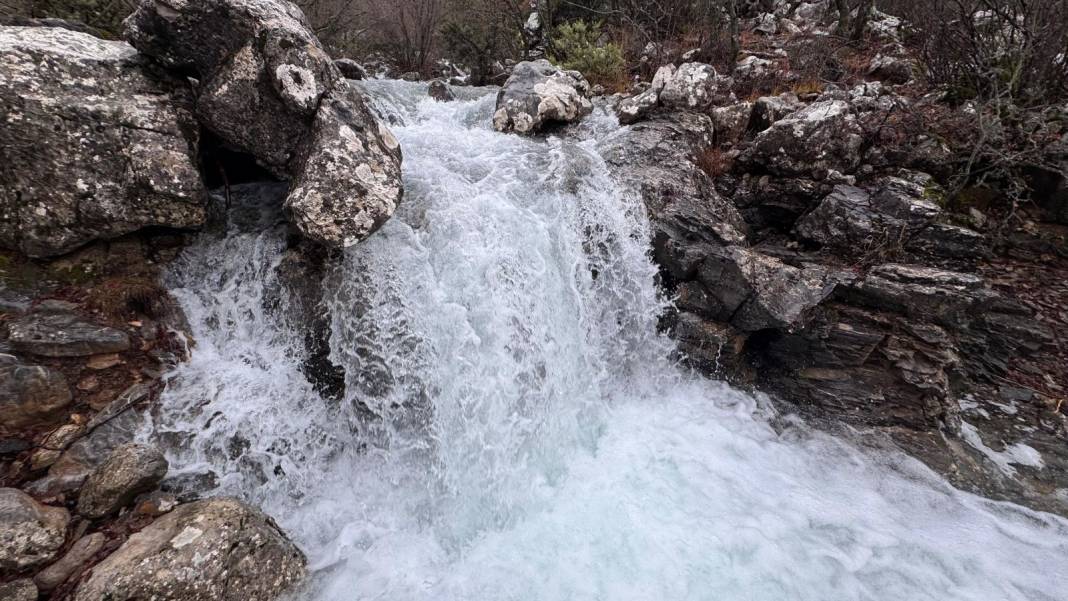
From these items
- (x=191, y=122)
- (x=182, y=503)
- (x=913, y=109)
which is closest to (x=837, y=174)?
(x=913, y=109)

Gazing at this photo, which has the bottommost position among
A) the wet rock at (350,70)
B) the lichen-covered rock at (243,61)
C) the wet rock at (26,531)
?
the wet rock at (26,531)

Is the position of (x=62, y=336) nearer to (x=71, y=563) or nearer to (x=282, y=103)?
(x=71, y=563)

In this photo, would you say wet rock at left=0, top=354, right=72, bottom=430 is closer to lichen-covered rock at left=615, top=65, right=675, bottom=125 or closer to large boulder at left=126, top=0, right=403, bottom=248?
large boulder at left=126, top=0, right=403, bottom=248

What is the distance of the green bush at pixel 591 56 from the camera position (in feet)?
31.5

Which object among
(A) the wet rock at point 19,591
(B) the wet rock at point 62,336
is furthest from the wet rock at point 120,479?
(B) the wet rock at point 62,336

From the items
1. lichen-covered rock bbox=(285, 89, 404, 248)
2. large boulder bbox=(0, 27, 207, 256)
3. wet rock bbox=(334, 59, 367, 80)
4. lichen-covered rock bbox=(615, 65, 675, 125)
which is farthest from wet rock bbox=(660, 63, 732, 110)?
large boulder bbox=(0, 27, 207, 256)

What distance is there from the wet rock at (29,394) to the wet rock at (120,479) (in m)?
0.53

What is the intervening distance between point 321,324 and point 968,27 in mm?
9036

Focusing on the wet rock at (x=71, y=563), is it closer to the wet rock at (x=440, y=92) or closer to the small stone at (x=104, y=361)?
the small stone at (x=104, y=361)

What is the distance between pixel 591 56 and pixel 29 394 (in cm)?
1031

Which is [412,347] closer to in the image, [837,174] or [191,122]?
[191,122]

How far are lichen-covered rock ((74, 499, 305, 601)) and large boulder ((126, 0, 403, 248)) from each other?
2268mm

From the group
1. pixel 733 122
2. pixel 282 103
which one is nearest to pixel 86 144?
pixel 282 103

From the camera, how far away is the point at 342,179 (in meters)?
3.91
